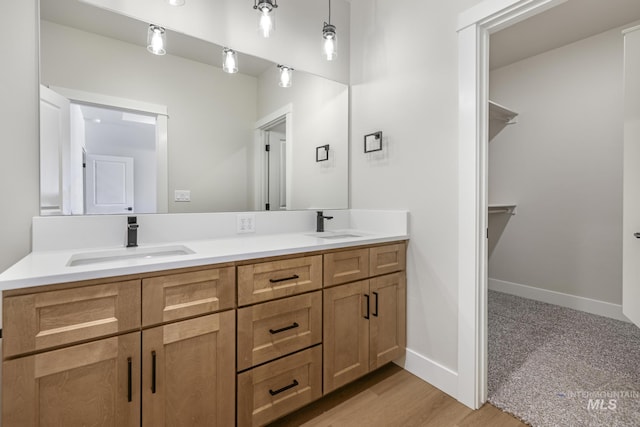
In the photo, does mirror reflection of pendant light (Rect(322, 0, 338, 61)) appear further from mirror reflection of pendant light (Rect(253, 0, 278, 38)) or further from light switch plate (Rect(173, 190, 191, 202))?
light switch plate (Rect(173, 190, 191, 202))

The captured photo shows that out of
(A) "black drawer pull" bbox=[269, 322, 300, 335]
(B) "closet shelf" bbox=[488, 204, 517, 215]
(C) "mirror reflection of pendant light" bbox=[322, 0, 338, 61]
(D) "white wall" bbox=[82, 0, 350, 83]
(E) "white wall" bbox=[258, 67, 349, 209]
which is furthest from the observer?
(B) "closet shelf" bbox=[488, 204, 517, 215]

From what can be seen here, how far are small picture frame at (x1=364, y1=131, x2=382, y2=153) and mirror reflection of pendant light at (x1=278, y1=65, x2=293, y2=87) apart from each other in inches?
26.1

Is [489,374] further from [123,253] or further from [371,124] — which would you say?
[123,253]

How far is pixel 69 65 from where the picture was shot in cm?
137

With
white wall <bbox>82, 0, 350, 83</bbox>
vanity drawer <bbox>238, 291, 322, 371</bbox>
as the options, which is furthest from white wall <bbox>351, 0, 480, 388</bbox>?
vanity drawer <bbox>238, 291, 322, 371</bbox>

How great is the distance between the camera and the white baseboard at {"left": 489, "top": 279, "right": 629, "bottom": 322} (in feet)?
8.75

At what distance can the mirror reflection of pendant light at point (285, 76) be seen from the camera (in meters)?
1.99

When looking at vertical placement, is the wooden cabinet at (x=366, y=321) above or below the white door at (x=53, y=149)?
below

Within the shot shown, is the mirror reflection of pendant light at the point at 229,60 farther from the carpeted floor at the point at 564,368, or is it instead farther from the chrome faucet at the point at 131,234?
the carpeted floor at the point at 564,368

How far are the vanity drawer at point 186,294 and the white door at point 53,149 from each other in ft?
2.35

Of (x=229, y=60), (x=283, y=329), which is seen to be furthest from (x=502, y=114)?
(x=283, y=329)

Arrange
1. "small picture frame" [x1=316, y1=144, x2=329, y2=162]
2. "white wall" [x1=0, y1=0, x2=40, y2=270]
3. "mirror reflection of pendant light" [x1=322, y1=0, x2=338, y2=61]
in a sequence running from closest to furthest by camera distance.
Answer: "white wall" [x1=0, y1=0, x2=40, y2=270]
"mirror reflection of pendant light" [x1=322, y1=0, x2=338, y2=61]
"small picture frame" [x1=316, y1=144, x2=329, y2=162]

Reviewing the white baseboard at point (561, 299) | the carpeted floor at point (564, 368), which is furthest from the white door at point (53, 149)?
the white baseboard at point (561, 299)

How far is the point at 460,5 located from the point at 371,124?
827 millimetres
